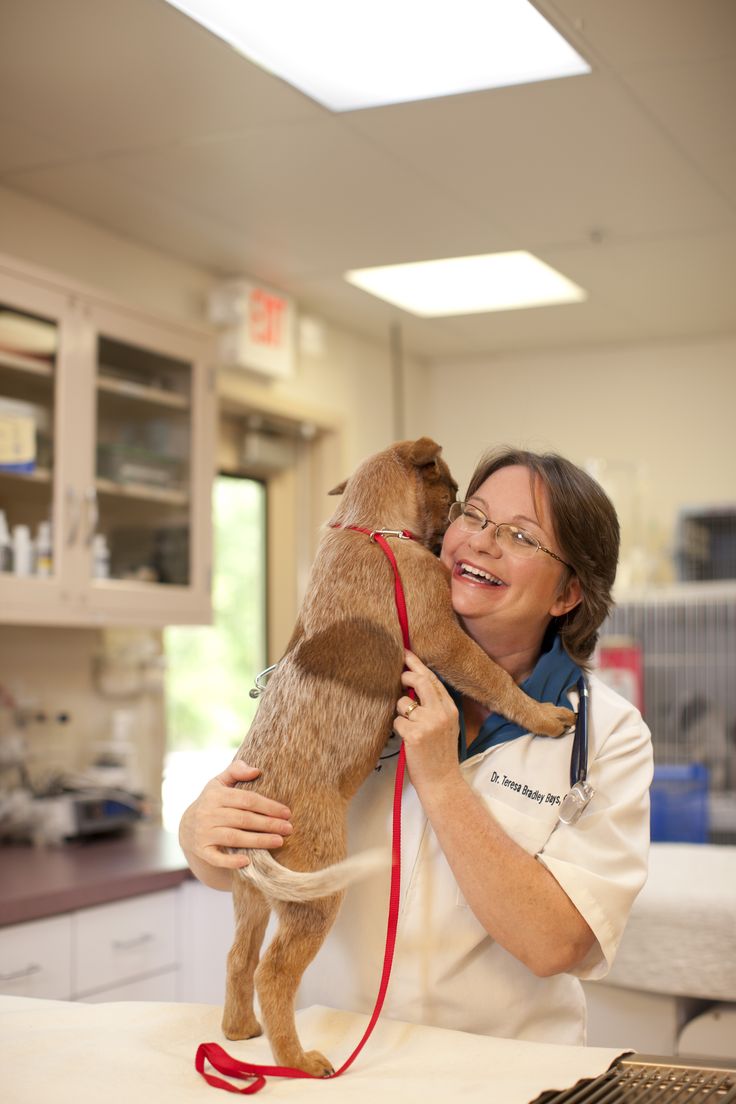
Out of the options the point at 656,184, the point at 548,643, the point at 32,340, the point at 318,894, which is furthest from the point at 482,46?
the point at 318,894

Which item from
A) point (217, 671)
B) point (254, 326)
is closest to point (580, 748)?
point (254, 326)

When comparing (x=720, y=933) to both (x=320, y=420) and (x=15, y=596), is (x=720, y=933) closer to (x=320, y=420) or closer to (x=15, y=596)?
(x=15, y=596)

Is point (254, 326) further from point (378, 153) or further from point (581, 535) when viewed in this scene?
point (581, 535)

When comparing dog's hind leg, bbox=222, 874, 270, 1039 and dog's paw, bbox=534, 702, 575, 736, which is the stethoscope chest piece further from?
dog's hind leg, bbox=222, 874, 270, 1039

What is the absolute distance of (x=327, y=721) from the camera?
1381 mm

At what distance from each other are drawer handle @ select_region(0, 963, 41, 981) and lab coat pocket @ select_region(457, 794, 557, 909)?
50.7 inches

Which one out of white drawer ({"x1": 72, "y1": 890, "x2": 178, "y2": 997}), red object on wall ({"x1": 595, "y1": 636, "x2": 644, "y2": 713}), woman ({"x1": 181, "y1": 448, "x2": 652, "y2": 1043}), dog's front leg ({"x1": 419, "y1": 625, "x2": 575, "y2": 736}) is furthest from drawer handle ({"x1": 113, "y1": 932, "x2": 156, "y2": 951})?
red object on wall ({"x1": 595, "y1": 636, "x2": 644, "y2": 713})

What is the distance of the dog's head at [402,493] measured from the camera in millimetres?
1598

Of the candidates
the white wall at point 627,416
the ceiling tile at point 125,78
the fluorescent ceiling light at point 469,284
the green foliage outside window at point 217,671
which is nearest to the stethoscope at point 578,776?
the ceiling tile at point 125,78

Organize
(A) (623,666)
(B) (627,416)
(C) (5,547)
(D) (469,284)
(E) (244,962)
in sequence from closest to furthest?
1. (E) (244,962)
2. (C) (5,547)
3. (A) (623,666)
4. (D) (469,284)
5. (B) (627,416)

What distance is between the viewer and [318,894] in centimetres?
130

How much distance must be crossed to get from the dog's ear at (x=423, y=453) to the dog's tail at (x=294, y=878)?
0.58 m

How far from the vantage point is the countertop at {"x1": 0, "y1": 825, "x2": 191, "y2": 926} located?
245 centimetres

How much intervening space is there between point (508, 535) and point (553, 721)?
0.25 meters
